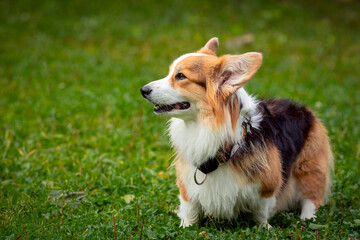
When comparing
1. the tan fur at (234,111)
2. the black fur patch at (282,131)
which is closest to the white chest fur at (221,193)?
the black fur patch at (282,131)

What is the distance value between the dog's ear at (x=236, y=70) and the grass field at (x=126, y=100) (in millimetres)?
1231

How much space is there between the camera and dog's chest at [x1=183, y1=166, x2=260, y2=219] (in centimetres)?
319

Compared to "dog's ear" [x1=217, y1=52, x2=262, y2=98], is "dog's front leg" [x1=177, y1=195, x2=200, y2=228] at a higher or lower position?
lower

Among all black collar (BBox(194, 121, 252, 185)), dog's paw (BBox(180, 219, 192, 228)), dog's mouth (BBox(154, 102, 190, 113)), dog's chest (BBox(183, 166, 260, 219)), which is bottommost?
dog's paw (BBox(180, 219, 192, 228))

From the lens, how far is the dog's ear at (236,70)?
2.84 m

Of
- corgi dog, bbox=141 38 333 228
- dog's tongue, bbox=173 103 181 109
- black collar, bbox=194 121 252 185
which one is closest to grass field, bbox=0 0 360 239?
corgi dog, bbox=141 38 333 228

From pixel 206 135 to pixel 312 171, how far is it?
136 cm

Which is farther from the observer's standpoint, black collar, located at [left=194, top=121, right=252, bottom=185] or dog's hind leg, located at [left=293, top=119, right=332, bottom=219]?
dog's hind leg, located at [left=293, top=119, right=332, bottom=219]

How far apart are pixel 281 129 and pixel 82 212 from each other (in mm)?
2066

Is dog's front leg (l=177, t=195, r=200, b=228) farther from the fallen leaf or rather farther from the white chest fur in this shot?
the fallen leaf

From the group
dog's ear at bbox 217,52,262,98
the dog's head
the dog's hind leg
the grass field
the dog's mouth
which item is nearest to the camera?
dog's ear at bbox 217,52,262,98

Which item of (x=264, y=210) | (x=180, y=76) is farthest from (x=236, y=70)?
(x=264, y=210)

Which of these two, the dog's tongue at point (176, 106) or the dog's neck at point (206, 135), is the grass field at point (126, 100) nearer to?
the dog's neck at point (206, 135)

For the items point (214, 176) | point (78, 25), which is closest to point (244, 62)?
point (214, 176)
